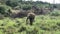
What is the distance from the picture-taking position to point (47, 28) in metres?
11.5

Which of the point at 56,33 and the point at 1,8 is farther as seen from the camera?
the point at 1,8

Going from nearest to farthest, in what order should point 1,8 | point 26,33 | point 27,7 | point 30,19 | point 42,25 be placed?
point 26,33 < point 42,25 < point 30,19 < point 1,8 < point 27,7

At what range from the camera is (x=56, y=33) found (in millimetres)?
9891

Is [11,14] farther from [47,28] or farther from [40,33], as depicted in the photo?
[40,33]

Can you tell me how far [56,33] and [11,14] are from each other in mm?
10774

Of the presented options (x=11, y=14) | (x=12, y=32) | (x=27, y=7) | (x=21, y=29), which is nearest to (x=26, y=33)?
(x=12, y=32)

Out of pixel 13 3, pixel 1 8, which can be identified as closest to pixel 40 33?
pixel 1 8

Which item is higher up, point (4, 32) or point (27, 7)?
point (4, 32)

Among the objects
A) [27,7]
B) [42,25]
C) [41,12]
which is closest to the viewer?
[42,25]

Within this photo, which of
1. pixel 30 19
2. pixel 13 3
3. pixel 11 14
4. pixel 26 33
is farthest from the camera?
pixel 13 3

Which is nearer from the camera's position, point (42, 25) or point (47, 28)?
point (47, 28)

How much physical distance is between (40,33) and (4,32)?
5.81 ft

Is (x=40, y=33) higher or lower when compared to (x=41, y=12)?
higher

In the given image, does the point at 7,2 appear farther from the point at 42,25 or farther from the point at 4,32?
the point at 4,32
